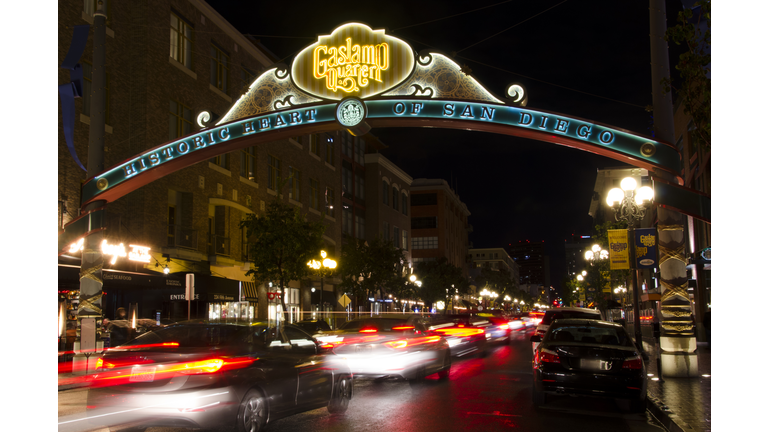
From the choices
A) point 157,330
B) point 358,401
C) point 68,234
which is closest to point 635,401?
point 358,401

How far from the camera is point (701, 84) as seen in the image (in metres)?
9.69

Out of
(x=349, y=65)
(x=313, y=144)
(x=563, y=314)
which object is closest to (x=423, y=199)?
(x=313, y=144)

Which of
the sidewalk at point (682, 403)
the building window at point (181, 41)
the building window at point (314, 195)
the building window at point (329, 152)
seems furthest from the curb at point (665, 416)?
the building window at point (329, 152)

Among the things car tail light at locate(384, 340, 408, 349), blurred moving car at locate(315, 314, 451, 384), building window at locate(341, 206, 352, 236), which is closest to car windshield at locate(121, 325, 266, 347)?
blurred moving car at locate(315, 314, 451, 384)

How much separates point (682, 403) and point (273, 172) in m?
32.2

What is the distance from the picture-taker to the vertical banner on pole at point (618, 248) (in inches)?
760

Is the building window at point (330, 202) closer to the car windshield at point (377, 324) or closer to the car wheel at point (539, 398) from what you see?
the car windshield at point (377, 324)

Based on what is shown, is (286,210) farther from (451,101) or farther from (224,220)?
(451,101)

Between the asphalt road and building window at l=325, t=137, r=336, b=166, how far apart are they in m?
36.1

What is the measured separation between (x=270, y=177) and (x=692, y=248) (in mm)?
25758

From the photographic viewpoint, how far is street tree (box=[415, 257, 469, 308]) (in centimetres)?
7125

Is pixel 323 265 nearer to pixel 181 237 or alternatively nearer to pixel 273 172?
pixel 273 172

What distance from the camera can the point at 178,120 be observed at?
3005 centimetres

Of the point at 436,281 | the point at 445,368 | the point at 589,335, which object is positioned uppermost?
the point at 589,335
